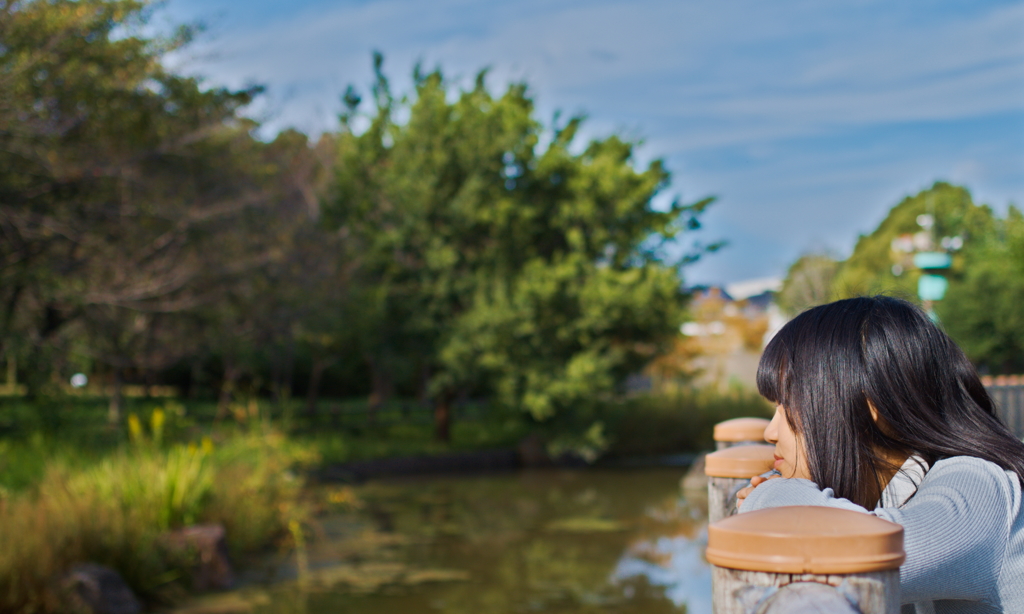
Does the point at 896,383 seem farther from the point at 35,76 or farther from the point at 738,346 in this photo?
the point at 738,346

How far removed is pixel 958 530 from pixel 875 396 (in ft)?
0.79

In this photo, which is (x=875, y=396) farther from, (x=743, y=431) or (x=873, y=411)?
(x=743, y=431)

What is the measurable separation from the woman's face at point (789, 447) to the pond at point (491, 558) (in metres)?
5.60

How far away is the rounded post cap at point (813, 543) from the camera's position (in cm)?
91

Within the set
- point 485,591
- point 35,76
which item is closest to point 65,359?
point 35,76

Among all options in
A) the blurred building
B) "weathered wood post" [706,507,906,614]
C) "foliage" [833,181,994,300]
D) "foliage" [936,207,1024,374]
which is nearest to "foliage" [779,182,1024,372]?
"foliage" [936,207,1024,374]

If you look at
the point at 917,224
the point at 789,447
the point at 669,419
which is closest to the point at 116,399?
the point at 669,419

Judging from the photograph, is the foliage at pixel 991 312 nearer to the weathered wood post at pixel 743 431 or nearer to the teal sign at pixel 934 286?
the teal sign at pixel 934 286

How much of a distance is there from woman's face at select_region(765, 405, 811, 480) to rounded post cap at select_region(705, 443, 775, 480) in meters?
0.42

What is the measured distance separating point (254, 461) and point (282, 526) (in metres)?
0.72

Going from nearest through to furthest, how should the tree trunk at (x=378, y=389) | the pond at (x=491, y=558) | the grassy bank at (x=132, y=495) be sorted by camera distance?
the grassy bank at (x=132, y=495) → the pond at (x=491, y=558) → the tree trunk at (x=378, y=389)

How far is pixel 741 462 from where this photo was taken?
1918 millimetres

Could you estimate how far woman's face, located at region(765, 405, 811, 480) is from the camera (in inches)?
56.6

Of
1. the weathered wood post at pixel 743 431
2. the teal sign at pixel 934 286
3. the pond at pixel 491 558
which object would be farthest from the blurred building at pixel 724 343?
the weathered wood post at pixel 743 431
